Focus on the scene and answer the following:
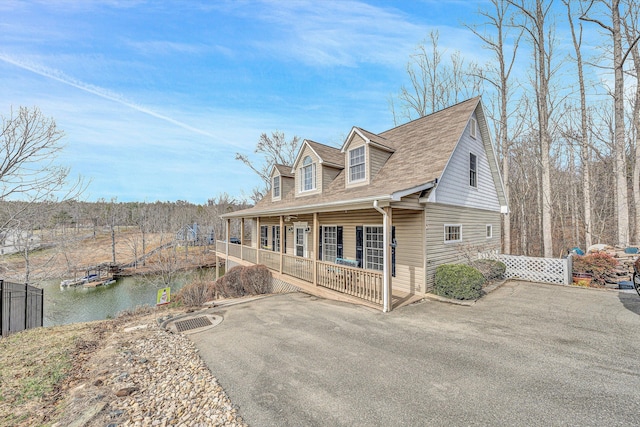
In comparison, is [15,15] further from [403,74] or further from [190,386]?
[403,74]

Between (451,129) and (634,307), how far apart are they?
7.10 meters

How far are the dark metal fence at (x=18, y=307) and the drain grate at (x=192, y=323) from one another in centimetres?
516

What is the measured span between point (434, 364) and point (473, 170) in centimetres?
913

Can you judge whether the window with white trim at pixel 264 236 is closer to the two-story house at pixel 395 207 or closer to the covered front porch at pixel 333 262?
the covered front porch at pixel 333 262

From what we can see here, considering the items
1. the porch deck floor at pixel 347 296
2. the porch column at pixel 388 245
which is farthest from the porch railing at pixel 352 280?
the porch column at pixel 388 245

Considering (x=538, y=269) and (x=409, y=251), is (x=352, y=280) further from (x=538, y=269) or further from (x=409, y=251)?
(x=538, y=269)

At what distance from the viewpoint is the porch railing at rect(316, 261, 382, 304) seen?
7.58 metres

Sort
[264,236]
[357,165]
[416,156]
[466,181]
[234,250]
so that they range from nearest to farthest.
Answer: [416,156]
[466,181]
[357,165]
[234,250]
[264,236]

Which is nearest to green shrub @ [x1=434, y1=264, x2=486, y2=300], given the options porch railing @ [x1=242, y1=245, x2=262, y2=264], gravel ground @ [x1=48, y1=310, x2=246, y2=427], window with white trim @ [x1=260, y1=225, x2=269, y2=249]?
gravel ground @ [x1=48, y1=310, x2=246, y2=427]

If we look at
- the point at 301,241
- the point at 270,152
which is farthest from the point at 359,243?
the point at 270,152

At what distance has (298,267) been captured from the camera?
415 inches

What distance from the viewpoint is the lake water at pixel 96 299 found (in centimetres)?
1463

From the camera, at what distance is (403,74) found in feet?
69.9

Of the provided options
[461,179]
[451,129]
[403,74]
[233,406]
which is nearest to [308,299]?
[233,406]
